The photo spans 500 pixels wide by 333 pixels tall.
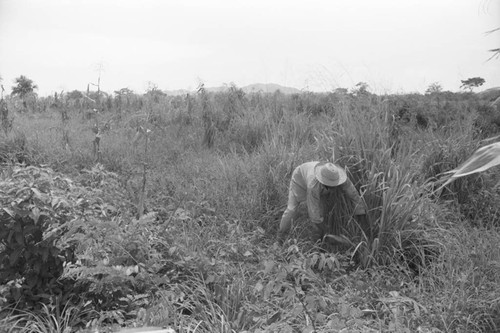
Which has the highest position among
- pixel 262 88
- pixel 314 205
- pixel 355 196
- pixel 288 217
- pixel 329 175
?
pixel 262 88

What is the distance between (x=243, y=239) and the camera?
388cm

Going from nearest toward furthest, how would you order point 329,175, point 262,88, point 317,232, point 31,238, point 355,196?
1. point 31,238
2. point 329,175
3. point 355,196
4. point 317,232
5. point 262,88

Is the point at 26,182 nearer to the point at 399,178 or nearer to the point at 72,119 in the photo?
the point at 399,178

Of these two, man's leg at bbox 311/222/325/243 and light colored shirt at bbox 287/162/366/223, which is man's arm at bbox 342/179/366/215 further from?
man's leg at bbox 311/222/325/243

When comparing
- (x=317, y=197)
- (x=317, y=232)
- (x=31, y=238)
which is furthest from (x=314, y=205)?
(x=31, y=238)

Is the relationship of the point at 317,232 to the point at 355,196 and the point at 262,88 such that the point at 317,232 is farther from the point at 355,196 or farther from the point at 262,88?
the point at 262,88

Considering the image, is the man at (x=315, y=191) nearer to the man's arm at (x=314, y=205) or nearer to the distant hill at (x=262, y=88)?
the man's arm at (x=314, y=205)

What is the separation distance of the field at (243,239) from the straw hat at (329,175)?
36cm

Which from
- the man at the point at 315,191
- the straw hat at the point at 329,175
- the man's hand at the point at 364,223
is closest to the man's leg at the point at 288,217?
the man at the point at 315,191

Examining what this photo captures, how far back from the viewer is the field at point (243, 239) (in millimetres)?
2732

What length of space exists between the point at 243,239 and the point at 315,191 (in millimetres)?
841

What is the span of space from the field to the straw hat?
1.19 ft

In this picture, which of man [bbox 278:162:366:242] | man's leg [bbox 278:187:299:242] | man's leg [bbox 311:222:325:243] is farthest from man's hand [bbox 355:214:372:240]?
man's leg [bbox 278:187:299:242]

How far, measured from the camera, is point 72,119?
995cm
